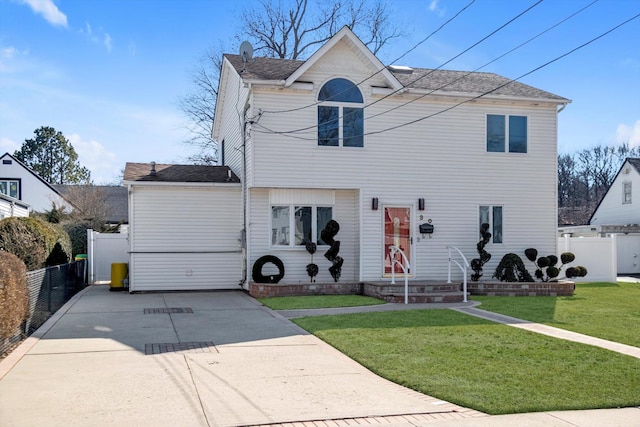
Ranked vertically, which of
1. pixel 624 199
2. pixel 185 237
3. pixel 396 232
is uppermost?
pixel 624 199

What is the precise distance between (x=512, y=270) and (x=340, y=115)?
6643mm

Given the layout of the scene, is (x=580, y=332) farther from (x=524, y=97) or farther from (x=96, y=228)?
(x=96, y=228)

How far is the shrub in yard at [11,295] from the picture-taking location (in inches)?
303

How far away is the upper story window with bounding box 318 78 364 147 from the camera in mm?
16844

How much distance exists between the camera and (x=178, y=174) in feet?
59.5

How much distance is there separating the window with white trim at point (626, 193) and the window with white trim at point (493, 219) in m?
20.6

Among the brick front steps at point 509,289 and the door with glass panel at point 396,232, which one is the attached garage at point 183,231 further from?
the brick front steps at point 509,289

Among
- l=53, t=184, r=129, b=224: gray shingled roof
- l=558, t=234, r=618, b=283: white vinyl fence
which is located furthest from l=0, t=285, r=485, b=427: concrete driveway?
l=53, t=184, r=129, b=224: gray shingled roof

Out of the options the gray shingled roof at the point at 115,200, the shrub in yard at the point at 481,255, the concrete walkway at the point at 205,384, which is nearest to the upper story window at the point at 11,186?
the gray shingled roof at the point at 115,200

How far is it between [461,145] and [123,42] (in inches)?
392

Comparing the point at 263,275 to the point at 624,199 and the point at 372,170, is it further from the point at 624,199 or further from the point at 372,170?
the point at 624,199

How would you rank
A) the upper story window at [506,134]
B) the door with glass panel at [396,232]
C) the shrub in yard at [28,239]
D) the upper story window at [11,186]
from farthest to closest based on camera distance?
the upper story window at [11,186]
the upper story window at [506,134]
the door with glass panel at [396,232]
the shrub in yard at [28,239]

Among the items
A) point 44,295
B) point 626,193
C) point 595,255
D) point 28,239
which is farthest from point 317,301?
point 626,193

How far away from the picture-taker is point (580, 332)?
411 inches
